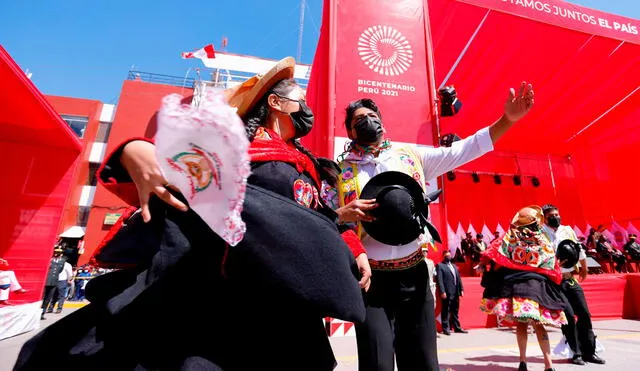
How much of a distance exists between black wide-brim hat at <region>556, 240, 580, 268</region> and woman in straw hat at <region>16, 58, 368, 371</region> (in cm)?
378

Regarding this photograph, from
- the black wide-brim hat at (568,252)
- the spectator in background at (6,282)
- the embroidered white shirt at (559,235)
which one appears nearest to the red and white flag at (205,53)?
the spectator in background at (6,282)

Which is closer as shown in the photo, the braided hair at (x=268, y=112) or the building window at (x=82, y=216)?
the braided hair at (x=268, y=112)

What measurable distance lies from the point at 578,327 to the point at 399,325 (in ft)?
11.3

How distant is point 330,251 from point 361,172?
1.02 metres

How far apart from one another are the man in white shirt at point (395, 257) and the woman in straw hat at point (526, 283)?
1986mm

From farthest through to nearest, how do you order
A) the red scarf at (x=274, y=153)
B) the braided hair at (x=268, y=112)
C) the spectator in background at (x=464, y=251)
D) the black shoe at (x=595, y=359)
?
the spectator in background at (x=464, y=251) < the black shoe at (x=595, y=359) < the braided hair at (x=268, y=112) < the red scarf at (x=274, y=153)

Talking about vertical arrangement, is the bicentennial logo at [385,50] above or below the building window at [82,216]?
above

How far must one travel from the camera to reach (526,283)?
305cm

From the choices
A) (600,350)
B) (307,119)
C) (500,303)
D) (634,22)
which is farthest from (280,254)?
(634,22)

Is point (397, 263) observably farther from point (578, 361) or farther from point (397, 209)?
point (578, 361)

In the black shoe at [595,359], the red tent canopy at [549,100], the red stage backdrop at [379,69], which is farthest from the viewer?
the red tent canopy at [549,100]

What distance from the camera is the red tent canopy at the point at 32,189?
4.54m

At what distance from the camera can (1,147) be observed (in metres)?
4.53

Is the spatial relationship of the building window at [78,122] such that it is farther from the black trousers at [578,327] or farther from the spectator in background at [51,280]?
the black trousers at [578,327]
